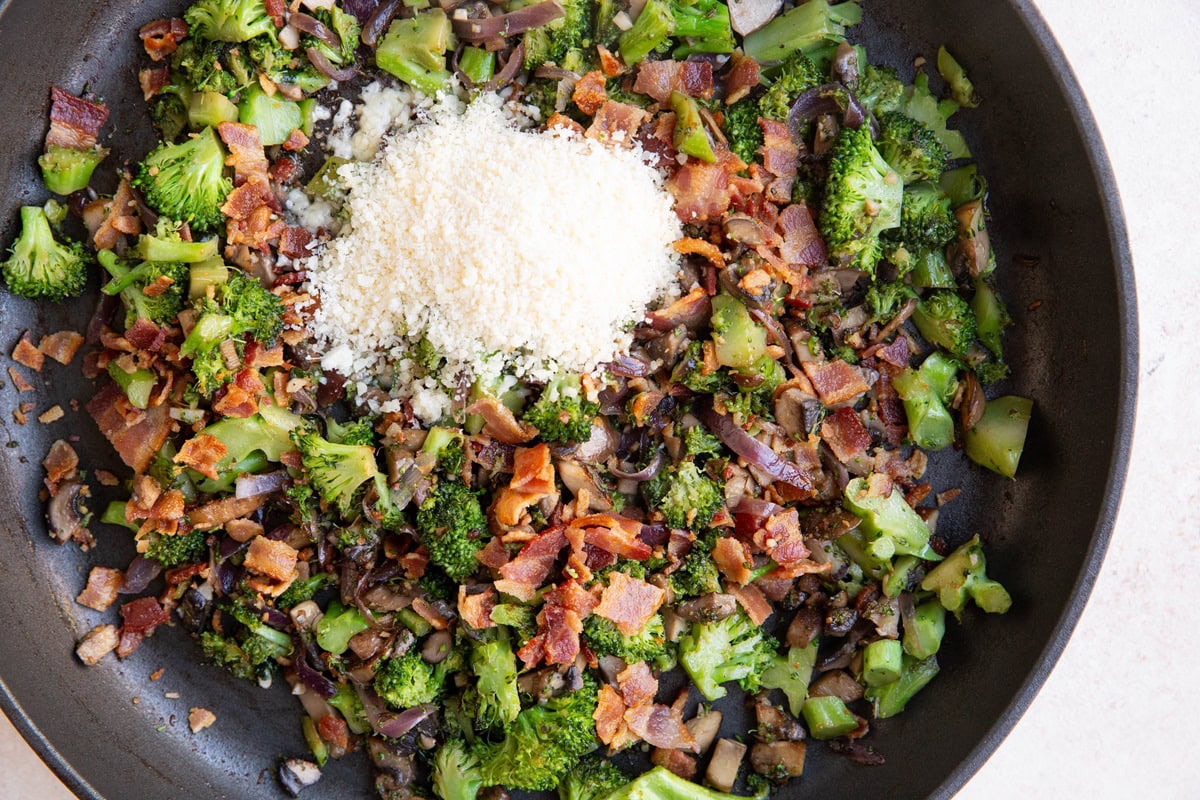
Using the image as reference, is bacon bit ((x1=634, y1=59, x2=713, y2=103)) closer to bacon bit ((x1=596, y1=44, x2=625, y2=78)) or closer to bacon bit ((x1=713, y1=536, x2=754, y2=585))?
bacon bit ((x1=596, y1=44, x2=625, y2=78))

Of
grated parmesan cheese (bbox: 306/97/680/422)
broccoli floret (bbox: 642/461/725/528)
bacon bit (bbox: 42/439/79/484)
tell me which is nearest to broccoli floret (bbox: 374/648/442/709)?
grated parmesan cheese (bbox: 306/97/680/422)

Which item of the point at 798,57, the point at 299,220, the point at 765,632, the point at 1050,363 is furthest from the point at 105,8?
the point at 1050,363

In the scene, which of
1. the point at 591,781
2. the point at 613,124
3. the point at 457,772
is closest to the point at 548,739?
the point at 591,781

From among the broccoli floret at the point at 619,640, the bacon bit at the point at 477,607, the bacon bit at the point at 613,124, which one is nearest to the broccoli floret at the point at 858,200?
the bacon bit at the point at 613,124

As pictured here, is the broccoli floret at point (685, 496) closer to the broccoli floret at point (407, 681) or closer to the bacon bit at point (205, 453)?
the broccoli floret at point (407, 681)

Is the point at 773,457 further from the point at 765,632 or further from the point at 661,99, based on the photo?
the point at 661,99

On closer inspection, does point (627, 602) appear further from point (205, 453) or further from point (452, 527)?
point (205, 453)

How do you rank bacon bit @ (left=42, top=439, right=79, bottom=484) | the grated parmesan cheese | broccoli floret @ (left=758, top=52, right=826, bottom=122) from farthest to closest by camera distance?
bacon bit @ (left=42, top=439, right=79, bottom=484), broccoli floret @ (left=758, top=52, right=826, bottom=122), the grated parmesan cheese
